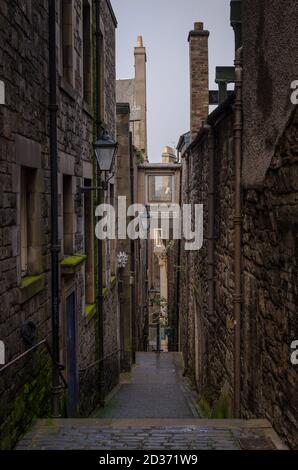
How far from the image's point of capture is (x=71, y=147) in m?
9.27

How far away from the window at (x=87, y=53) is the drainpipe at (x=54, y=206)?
3.82m

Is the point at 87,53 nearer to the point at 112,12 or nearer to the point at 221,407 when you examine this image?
the point at 112,12

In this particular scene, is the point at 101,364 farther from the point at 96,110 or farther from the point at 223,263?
the point at 96,110

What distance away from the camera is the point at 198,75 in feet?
54.2

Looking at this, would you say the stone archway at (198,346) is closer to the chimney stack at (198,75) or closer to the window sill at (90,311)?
the window sill at (90,311)

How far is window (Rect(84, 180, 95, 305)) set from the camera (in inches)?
445

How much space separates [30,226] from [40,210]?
24cm

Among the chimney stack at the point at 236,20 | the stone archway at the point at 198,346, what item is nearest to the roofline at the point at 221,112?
the chimney stack at the point at 236,20

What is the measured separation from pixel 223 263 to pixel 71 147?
2.94 m

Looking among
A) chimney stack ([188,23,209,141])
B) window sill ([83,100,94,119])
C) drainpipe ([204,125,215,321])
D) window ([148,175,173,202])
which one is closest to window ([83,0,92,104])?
window sill ([83,100,94,119])

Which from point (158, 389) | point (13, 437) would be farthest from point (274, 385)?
point (158, 389)

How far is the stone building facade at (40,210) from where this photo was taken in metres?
5.47

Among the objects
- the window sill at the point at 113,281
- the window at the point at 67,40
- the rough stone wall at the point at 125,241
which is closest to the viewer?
the window at the point at 67,40
